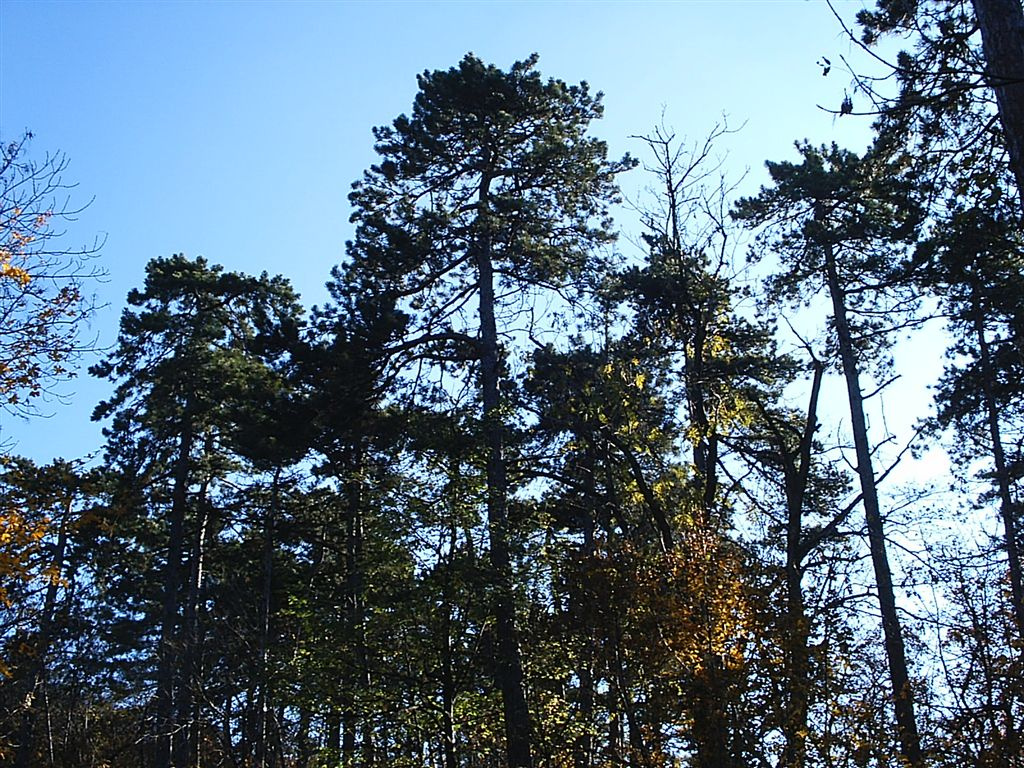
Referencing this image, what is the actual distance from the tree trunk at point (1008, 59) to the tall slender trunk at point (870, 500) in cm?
630

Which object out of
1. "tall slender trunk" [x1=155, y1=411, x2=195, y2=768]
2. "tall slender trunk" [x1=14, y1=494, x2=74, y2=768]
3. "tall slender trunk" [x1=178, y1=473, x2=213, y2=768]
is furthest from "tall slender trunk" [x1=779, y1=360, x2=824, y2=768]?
"tall slender trunk" [x1=14, y1=494, x2=74, y2=768]

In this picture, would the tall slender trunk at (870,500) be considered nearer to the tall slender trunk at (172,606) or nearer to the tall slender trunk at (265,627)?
the tall slender trunk at (265,627)

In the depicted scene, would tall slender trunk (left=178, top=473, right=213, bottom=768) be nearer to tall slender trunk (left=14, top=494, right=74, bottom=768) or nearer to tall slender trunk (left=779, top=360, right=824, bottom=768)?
tall slender trunk (left=14, top=494, right=74, bottom=768)

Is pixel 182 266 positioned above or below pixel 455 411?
above

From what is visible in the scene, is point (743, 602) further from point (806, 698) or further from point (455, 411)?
point (455, 411)

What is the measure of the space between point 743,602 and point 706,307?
347cm

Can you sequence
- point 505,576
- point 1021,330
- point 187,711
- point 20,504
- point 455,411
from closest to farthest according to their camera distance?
1. point 20,504
2. point 505,576
3. point 455,411
4. point 1021,330
5. point 187,711

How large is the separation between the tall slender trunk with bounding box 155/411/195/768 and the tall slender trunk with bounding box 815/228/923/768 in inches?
508

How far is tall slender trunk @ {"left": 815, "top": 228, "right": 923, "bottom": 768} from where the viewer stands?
14394mm

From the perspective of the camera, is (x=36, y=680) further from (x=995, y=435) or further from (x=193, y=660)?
(x=995, y=435)

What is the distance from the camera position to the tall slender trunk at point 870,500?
14.4 metres

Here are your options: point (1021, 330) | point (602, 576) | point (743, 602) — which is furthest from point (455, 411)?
point (1021, 330)

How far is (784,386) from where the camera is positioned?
2042 centimetres


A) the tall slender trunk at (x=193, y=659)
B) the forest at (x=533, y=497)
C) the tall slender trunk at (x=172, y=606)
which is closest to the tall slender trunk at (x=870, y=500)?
the forest at (x=533, y=497)
